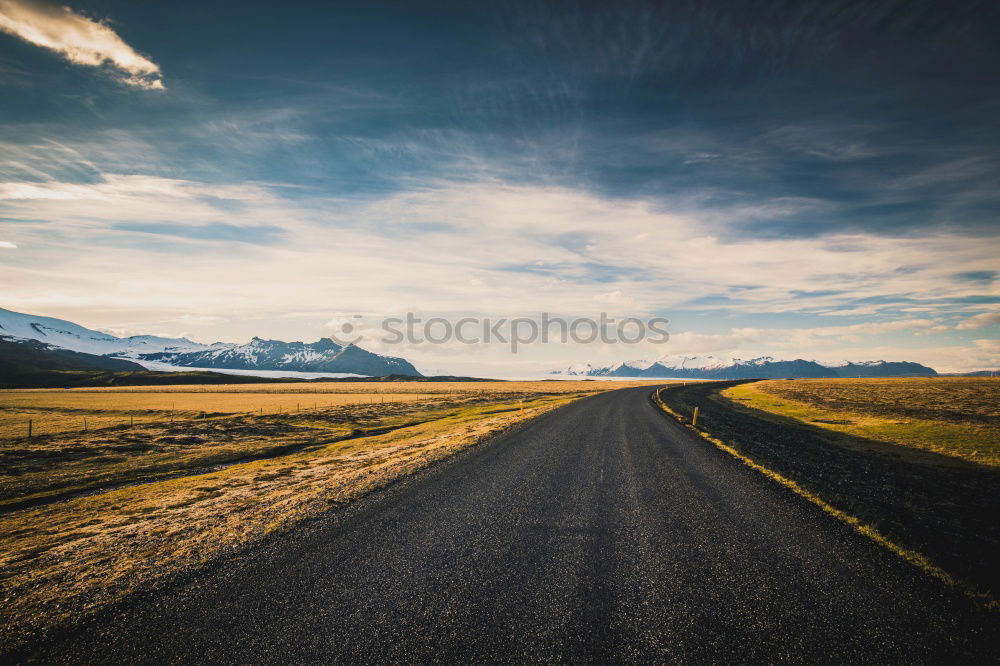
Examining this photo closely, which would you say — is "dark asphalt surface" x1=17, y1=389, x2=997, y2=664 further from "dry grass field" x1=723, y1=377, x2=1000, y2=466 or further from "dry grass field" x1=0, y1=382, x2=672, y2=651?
"dry grass field" x1=723, y1=377, x2=1000, y2=466

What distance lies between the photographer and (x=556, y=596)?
6051 millimetres

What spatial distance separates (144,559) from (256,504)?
152 inches

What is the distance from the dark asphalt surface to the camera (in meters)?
4.98

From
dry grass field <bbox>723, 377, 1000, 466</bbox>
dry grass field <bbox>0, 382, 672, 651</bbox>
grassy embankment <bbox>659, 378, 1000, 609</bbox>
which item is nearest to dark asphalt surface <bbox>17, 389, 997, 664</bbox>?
grassy embankment <bbox>659, 378, 1000, 609</bbox>

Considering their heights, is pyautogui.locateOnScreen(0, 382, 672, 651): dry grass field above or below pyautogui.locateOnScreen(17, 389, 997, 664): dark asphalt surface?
below

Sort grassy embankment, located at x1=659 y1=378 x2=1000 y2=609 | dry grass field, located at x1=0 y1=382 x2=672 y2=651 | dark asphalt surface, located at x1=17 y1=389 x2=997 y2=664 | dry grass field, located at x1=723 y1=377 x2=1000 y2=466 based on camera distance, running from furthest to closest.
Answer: dry grass field, located at x1=723 y1=377 x2=1000 y2=466, grassy embankment, located at x1=659 y1=378 x2=1000 y2=609, dry grass field, located at x1=0 y1=382 x2=672 y2=651, dark asphalt surface, located at x1=17 y1=389 x2=997 y2=664

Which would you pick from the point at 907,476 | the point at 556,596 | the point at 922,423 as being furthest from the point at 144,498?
the point at 922,423

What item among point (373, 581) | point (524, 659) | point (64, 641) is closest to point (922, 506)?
point (524, 659)

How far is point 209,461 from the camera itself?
Result: 2397 cm

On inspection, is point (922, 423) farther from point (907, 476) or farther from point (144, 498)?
point (144, 498)

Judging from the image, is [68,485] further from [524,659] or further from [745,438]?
[745,438]

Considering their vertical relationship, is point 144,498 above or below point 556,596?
below

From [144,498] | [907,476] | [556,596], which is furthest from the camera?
[907,476]

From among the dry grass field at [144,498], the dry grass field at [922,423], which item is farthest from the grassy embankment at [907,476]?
the dry grass field at [144,498]
